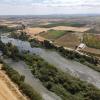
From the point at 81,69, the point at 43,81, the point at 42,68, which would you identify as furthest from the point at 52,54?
the point at 43,81

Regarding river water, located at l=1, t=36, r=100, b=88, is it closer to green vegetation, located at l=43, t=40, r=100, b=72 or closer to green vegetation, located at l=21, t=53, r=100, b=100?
green vegetation, located at l=43, t=40, r=100, b=72

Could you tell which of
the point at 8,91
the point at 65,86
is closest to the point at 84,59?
the point at 65,86

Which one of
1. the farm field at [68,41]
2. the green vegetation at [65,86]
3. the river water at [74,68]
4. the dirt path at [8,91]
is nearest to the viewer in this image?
the dirt path at [8,91]

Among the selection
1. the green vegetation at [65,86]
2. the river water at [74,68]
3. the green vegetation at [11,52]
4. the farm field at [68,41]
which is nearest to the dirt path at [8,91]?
the green vegetation at [65,86]

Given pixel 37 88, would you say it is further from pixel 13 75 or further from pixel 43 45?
pixel 43 45

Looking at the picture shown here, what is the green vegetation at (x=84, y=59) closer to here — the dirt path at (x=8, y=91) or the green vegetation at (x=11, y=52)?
the green vegetation at (x=11, y=52)

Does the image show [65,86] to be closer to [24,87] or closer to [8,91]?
[24,87]

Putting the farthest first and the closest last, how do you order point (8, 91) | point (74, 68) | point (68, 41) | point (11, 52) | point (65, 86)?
1. point (68, 41)
2. point (11, 52)
3. point (74, 68)
4. point (65, 86)
5. point (8, 91)

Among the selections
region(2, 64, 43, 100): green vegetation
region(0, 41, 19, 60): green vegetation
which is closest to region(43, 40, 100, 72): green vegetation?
region(0, 41, 19, 60): green vegetation

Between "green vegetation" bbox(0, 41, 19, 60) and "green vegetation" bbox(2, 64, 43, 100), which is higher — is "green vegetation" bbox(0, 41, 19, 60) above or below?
below
